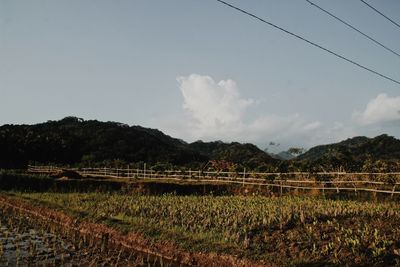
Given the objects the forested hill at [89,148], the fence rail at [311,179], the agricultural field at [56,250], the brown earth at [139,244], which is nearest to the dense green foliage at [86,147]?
the forested hill at [89,148]

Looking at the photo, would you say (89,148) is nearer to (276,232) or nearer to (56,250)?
(56,250)

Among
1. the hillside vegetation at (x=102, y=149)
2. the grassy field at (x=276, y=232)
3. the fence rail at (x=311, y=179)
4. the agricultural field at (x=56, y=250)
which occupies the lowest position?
the agricultural field at (x=56, y=250)

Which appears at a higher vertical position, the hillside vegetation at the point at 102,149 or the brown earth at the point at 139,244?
the hillside vegetation at the point at 102,149

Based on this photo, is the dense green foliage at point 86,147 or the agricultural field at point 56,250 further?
the dense green foliage at point 86,147

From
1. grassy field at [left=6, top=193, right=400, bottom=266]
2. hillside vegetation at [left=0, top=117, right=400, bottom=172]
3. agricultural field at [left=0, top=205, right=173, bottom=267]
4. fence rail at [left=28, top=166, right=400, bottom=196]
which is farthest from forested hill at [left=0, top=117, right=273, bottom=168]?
agricultural field at [left=0, top=205, right=173, bottom=267]

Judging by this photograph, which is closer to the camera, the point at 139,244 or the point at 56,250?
the point at 56,250

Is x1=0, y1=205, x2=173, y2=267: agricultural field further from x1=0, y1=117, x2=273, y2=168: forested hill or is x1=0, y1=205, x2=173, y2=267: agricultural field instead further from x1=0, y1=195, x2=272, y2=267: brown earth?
x1=0, y1=117, x2=273, y2=168: forested hill

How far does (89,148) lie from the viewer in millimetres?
92125

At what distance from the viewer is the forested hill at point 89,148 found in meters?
75.5

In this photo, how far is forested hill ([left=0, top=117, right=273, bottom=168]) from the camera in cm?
7550

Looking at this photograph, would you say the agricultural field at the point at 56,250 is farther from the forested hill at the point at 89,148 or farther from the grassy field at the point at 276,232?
the forested hill at the point at 89,148

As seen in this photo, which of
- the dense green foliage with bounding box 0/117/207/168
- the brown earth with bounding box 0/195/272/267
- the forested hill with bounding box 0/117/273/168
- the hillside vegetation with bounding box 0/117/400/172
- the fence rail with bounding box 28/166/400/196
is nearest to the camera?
the brown earth with bounding box 0/195/272/267

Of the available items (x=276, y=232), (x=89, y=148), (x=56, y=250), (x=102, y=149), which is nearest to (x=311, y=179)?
(x=276, y=232)

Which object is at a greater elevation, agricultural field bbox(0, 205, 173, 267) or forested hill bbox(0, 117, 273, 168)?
forested hill bbox(0, 117, 273, 168)
